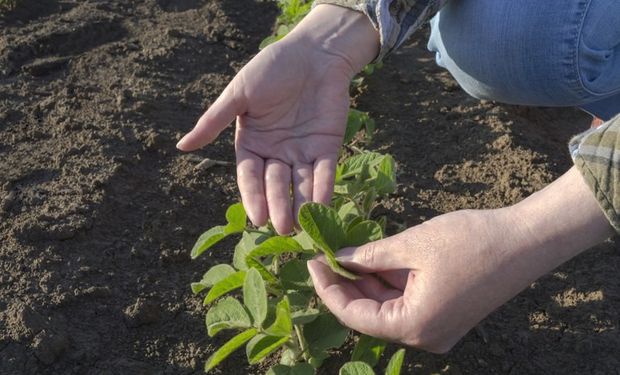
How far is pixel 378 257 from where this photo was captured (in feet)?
4.94

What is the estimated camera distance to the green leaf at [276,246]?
5.25 feet

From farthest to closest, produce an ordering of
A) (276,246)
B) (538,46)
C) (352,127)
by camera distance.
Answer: (352,127) < (538,46) < (276,246)

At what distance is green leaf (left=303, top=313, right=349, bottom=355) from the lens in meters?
1.62

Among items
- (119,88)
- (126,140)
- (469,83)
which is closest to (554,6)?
(469,83)

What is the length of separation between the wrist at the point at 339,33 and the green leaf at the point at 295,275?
0.55 meters

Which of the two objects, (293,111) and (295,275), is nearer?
(295,275)

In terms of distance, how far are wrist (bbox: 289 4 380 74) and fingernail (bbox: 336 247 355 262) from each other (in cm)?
57

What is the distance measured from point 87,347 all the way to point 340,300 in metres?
0.69

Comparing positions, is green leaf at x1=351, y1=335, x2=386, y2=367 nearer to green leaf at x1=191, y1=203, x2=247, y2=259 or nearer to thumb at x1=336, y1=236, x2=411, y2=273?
thumb at x1=336, y1=236, x2=411, y2=273

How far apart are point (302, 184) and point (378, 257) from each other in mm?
354

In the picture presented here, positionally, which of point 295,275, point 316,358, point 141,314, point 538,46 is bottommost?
point 141,314

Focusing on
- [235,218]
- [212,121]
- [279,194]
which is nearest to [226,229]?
[235,218]

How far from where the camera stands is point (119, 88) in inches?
113

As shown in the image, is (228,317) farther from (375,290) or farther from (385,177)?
(385,177)
